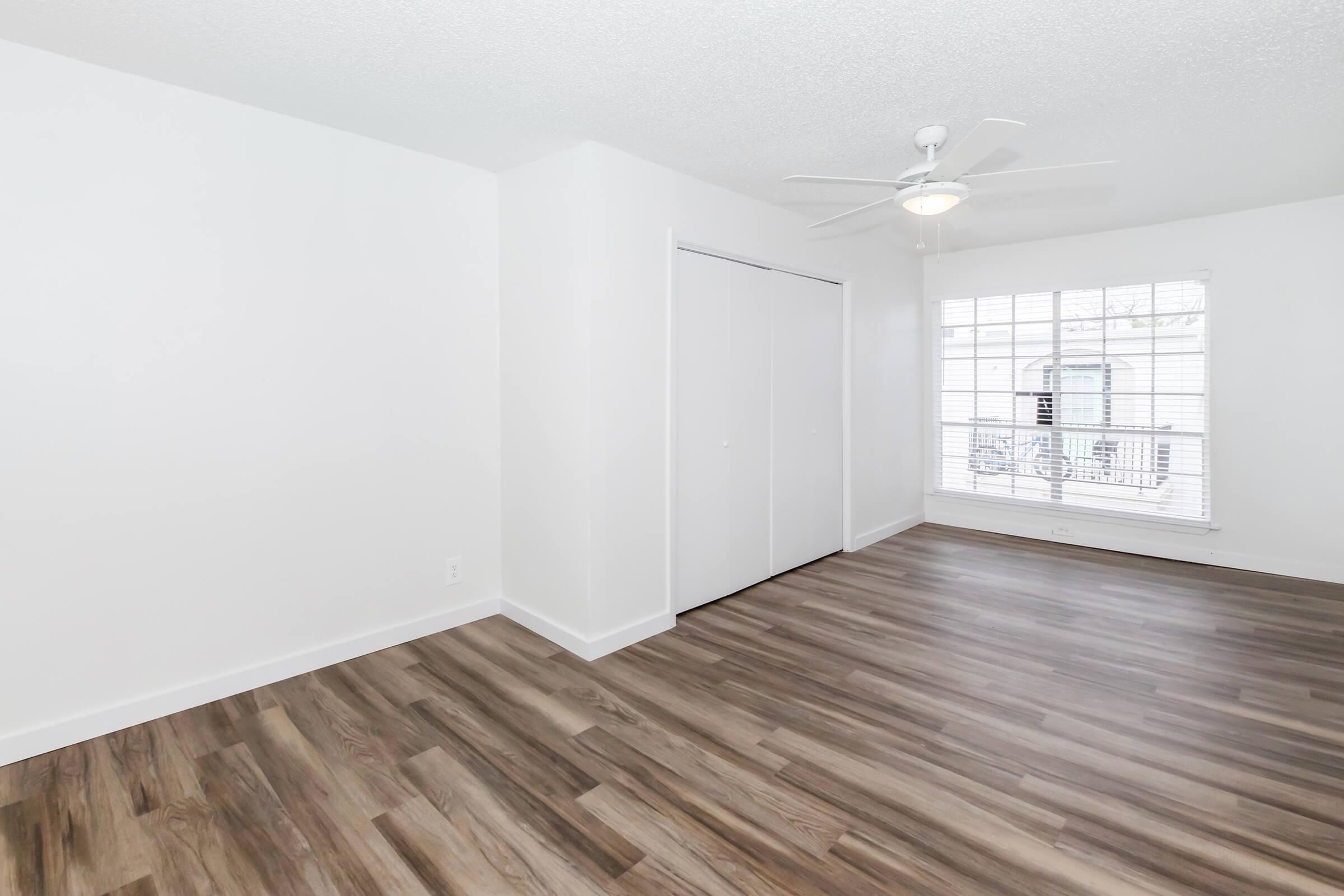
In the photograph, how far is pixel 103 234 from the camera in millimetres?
2387

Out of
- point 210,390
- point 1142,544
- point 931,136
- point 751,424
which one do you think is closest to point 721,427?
point 751,424

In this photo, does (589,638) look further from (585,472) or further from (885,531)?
(885,531)

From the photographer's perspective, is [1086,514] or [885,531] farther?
[885,531]

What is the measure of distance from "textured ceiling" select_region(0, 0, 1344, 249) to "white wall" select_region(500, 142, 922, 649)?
0.20 meters

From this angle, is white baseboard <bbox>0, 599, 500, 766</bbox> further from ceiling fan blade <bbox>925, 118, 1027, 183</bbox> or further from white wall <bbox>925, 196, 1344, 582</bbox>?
white wall <bbox>925, 196, 1344, 582</bbox>

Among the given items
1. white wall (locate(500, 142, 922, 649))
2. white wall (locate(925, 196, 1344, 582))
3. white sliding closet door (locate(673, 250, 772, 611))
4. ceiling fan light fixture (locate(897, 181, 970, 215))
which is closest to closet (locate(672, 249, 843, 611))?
white sliding closet door (locate(673, 250, 772, 611))

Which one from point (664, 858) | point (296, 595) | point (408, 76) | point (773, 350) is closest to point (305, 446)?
point (296, 595)

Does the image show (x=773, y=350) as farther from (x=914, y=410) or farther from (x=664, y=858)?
(x=664, y=858)

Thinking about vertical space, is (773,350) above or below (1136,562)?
above

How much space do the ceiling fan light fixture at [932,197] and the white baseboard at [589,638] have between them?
2.41 m

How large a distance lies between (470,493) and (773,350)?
7.05 feet

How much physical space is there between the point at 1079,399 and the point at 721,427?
3.39 meters

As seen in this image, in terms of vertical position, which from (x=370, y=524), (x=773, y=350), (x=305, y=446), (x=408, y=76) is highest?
(x=408, y=76)

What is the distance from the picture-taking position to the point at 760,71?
7.81 ft
